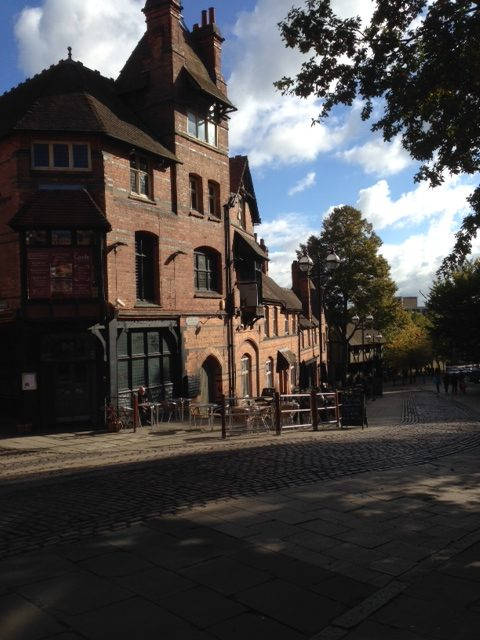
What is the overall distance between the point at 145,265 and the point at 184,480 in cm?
1123

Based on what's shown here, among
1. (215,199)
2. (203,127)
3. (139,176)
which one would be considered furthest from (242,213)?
(139,176)

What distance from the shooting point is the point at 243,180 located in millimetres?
27406

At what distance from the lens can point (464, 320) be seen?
128ft

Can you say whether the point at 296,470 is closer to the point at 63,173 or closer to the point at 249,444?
the point at 249,444

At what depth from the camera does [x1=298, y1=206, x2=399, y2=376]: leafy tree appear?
4803 centimetres

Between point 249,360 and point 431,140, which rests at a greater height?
point 431,140

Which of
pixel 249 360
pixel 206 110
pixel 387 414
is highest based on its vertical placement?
pixel 206 110

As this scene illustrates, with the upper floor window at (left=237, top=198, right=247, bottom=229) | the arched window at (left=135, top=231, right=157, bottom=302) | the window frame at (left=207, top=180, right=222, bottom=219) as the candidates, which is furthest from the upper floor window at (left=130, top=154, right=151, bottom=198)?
the upper floor window at (left=237, top=198, right=247, bottom=229)

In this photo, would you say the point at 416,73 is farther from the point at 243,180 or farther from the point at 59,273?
the point at 243,180

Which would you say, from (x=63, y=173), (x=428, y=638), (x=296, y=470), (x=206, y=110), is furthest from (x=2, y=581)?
(x=206, y=110)

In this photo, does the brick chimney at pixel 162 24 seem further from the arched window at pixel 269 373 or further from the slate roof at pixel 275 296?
the arched window at pixel 269 373

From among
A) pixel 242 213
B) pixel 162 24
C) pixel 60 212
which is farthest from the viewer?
pixel 242 213

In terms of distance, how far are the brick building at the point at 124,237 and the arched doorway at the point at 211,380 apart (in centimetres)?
5

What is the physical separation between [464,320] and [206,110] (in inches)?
1015
